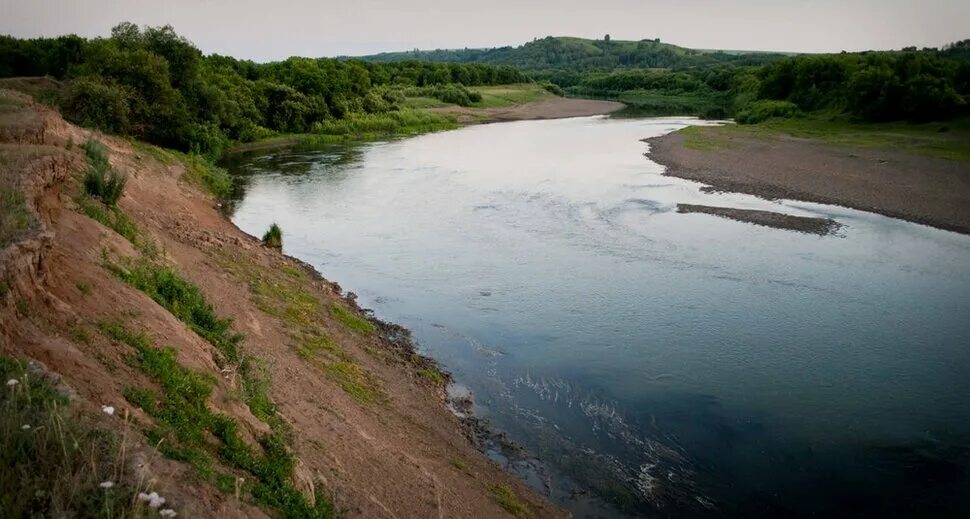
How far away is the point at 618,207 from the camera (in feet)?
125

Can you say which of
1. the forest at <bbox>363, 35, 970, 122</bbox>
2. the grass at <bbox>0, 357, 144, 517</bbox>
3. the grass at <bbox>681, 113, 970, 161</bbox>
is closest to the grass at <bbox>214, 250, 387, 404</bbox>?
the grass at <bbox>0, 357, 144, 517</bbox>

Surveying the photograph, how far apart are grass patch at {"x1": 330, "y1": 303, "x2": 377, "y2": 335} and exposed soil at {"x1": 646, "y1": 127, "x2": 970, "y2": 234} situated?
95.1 feet

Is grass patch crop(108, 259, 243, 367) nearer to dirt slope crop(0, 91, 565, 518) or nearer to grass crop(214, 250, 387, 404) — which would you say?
dirt slope crop(0, 91, 565, 518)

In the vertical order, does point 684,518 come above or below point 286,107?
below

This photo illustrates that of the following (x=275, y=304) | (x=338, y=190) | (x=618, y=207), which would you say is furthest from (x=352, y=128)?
(x=275, y=304)

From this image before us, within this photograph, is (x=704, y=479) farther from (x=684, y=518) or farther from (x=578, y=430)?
(x=578, y=430)

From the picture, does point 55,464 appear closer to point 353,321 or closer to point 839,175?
point 353,321

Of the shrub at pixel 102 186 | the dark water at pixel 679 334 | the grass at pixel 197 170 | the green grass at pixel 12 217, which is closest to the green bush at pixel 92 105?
the grass at pixel 197 170

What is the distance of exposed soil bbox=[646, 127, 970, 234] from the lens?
3550 cm

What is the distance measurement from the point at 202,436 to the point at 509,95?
124203 mm

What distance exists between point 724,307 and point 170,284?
17.5 m

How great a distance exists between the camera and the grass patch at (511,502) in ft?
38.9

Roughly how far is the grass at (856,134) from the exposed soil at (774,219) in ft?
64.7

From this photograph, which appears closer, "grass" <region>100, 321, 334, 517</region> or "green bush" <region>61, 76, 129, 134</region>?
"grass" <region>100, 321, 334, 517</region>
